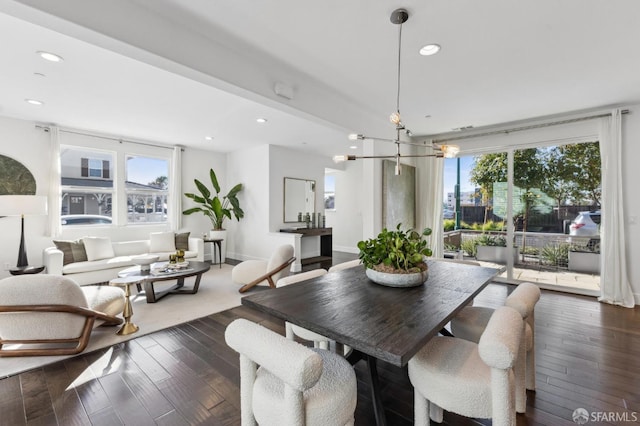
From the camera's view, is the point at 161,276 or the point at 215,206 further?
the point at 215,206

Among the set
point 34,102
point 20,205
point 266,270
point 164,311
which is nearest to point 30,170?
point 20,205

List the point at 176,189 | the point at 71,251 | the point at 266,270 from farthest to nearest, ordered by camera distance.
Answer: the point at 176,189 → the point at 71,251 → the point at 266,270

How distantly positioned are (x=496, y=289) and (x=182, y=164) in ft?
21.9

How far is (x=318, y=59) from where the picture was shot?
8.70ft

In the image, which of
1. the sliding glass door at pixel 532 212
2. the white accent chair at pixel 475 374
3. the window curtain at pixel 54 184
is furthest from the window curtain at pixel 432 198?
the window curtain at pixel 54 184

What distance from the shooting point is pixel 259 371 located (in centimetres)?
135

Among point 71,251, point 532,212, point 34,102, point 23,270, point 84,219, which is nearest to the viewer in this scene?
point 34,102

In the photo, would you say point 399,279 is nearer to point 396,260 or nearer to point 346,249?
point 396,260

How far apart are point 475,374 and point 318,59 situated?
269 cm

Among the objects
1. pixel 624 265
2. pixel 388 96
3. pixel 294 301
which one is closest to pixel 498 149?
pixel 624 265

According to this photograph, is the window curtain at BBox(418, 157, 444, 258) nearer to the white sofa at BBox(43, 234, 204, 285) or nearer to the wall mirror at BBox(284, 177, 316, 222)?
the wall mirror at BBox(284, 177, 316, 222)

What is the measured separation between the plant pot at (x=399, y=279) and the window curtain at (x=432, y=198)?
3.54 meters

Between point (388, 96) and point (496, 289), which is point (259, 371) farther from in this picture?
point (496, 289)

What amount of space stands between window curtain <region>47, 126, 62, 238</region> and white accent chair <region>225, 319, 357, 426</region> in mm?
5402
